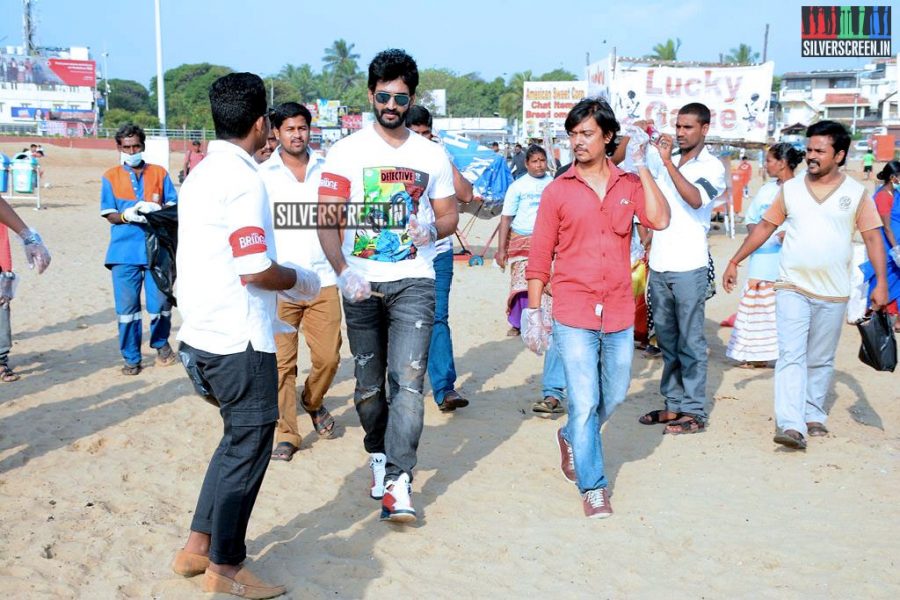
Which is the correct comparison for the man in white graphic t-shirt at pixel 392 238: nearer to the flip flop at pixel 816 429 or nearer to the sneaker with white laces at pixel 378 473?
the sneaker with white laces at pixel 378 473

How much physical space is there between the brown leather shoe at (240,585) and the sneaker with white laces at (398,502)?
0.88m

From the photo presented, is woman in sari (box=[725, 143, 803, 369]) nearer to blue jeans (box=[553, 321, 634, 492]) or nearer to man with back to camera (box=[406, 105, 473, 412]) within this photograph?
man with back to camera (box=[406, 105, 473, 412])

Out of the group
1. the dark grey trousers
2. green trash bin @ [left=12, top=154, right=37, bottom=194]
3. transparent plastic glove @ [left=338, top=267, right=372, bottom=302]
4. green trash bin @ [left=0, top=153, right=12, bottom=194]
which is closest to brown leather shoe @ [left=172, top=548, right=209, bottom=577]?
transparent plastic glove @ [left=338, top=267, right=372, bottom=302]

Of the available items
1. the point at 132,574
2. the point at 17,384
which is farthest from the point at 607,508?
the point at 17,384

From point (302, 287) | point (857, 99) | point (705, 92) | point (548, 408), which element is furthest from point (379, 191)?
point (857, 99)

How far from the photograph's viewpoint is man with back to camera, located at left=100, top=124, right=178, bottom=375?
7.44m

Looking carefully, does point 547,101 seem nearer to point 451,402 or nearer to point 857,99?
point 451,402

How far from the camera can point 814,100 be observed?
3332 inches

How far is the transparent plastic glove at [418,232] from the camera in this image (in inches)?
173

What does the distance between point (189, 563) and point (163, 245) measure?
3643 mm

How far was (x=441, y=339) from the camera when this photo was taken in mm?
6691

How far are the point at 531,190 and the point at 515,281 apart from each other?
846mm

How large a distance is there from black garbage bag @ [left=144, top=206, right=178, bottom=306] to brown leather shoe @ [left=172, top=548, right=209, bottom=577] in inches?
78.3

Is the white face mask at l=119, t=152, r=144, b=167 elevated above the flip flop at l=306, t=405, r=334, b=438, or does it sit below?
above
